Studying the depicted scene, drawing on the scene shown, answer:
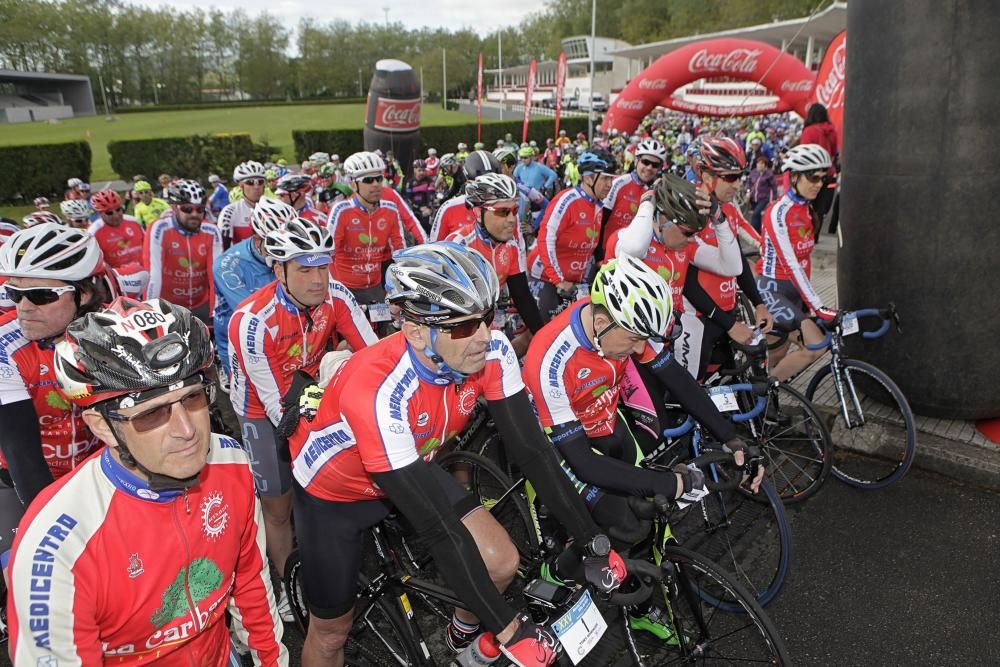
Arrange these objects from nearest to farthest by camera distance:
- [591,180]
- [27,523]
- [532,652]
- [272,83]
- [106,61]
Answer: [27,523] → [532,652] → [591,180] → [106,61] → [272,83]

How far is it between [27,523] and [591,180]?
6.31m

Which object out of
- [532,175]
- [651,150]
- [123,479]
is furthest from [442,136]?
[123,479]

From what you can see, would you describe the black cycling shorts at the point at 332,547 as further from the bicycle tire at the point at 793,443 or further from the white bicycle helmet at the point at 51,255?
the bicycle tire at the point at 793,443

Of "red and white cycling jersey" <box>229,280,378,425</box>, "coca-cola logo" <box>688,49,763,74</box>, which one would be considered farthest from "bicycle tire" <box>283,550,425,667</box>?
"coca-cola logo" <box>688,49,763,74</box>

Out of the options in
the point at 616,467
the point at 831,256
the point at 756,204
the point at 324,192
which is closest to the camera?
the point at 616,467

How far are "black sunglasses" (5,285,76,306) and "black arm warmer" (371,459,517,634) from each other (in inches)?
78.9

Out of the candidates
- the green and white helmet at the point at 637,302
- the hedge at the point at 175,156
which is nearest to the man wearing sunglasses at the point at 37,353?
the green and white helmet at the point at 637,302

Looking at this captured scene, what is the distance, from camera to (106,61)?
95.5 m

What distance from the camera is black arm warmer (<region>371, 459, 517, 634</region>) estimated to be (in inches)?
90.4

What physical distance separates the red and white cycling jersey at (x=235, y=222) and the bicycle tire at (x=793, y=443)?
21.9 feet

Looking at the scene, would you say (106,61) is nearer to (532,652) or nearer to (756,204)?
(756,204)

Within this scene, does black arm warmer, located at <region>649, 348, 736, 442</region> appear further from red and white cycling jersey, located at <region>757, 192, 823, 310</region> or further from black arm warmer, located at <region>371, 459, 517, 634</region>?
red and white cycling jersey, located at <region>757, 192, 823, 310</region>

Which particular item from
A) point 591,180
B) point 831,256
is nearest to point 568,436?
point 591,180

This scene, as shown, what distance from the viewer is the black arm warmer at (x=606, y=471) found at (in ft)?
9.44
